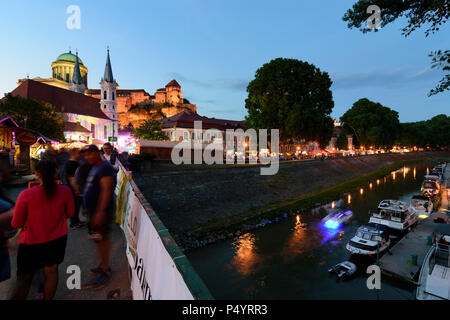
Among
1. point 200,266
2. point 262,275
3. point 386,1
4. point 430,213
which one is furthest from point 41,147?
point 430,213

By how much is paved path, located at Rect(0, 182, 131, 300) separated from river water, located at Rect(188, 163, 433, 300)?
8.63 metres

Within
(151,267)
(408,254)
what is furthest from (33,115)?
(408,254)

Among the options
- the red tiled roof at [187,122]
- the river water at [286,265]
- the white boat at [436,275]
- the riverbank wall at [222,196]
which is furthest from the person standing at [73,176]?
the red tiled roof at [187,122]

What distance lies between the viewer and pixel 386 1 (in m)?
10.9

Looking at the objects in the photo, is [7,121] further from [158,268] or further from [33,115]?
[158,268]

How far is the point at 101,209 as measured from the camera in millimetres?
4387

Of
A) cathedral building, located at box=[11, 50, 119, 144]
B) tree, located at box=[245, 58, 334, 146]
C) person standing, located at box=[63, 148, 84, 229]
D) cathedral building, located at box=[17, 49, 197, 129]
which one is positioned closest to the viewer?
person standing, located at box=[63, 148, 84, 229]

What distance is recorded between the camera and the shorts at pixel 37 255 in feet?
10.5

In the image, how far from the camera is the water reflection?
48.4 ft

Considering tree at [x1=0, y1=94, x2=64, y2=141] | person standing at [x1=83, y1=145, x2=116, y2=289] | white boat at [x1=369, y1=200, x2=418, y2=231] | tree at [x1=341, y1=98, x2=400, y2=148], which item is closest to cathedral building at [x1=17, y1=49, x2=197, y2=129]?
tree at [x1=0, y1=94, x2=64, y2=141]

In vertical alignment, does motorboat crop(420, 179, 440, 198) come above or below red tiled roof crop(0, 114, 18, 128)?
below

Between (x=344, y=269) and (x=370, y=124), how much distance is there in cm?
7288

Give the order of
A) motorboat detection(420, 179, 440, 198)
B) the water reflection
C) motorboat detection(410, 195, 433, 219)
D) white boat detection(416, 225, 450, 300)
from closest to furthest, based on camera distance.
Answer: white boat detection(416, 225, 450, 300)
the water reflection
motorboat detection(410, 195, 433, 219)
motorboat detection(420, 179, 440, 198)

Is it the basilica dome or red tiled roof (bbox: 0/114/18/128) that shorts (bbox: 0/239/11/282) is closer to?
red tiled roof (bbox: 0/114/18/128)
